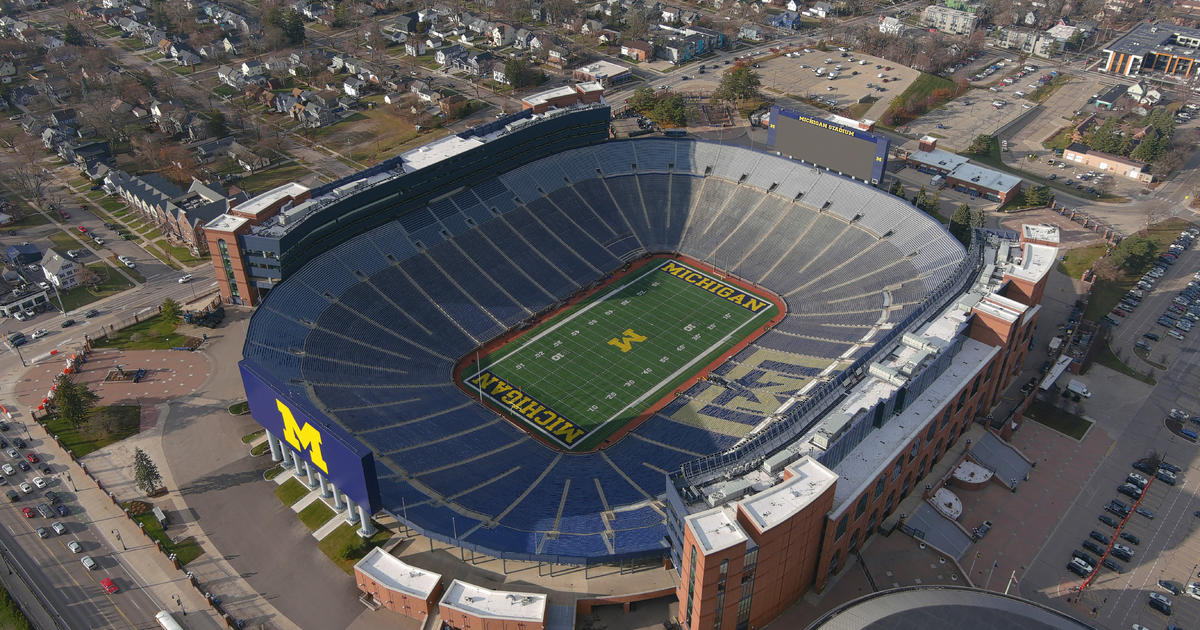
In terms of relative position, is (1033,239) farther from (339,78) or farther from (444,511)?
(339,78)

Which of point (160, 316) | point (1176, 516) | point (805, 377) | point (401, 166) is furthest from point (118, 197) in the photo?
point (1176, 516)

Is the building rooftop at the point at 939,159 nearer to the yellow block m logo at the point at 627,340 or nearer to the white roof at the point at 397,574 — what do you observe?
the yellow block m logo at the point at 627,340

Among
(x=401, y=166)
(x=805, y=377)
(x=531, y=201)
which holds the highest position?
(x=401, y=166)

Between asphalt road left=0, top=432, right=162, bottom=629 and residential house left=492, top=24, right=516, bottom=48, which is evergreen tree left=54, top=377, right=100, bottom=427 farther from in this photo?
residential house left=492, top=24, right=516, bottom=48

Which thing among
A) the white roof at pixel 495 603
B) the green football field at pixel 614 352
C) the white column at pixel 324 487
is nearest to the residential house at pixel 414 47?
the green football field at pixel 614 352

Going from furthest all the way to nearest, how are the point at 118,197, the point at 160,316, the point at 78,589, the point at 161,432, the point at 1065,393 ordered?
the point at 118,197 → the point at 160,316 → the point at 1065,393 → the point at 161,432 → the point at 78,589
